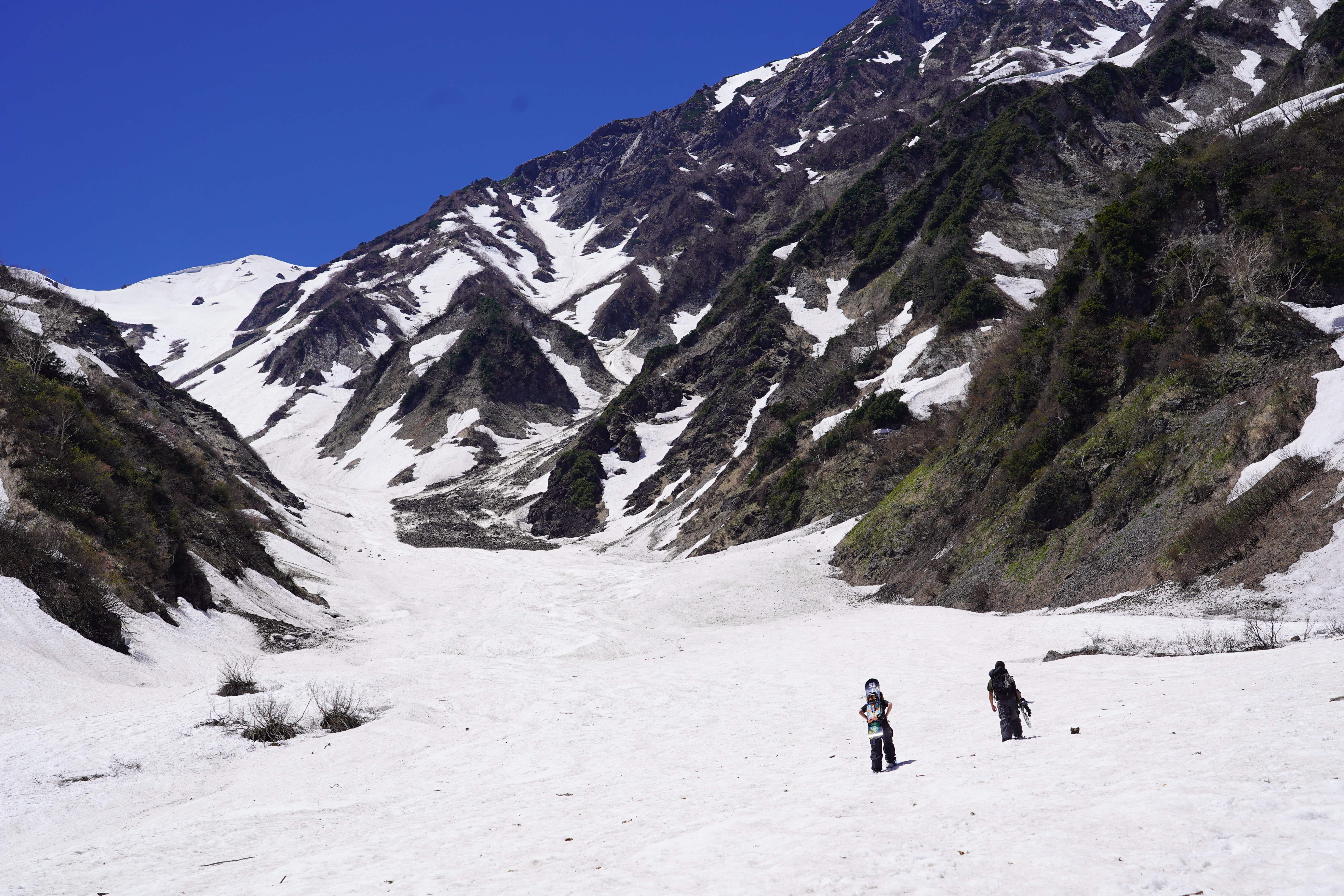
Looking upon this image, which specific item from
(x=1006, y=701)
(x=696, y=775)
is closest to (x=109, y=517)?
(x=696, y=775)

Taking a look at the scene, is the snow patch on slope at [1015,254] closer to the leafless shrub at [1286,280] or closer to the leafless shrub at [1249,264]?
the leafless shrub at [1249,264]

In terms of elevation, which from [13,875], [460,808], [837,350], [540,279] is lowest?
[460,808]

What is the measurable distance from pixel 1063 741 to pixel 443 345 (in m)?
132

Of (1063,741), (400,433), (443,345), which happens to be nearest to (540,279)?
(443,345)

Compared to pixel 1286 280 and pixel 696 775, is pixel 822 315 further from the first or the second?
pixel 696 775

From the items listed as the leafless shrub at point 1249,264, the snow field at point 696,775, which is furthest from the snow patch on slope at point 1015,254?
the snow field at point 696,775

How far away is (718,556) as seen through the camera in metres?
40.2

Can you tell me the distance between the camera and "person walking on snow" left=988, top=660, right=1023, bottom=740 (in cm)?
1104

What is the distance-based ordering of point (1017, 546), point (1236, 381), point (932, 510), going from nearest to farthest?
point (1236, 381) < point (1017, 546) < point (932, 510)

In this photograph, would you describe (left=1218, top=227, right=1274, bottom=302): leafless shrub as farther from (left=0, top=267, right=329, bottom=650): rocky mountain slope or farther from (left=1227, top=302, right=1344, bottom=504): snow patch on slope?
(left=0, top=267, right=329, bottom=650): rocky mountain slope

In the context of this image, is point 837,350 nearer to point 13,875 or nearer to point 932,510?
point 932,510

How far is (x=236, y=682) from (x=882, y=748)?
41.3 ft

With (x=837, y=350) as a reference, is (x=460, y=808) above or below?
below

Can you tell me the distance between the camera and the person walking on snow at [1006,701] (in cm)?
1104
